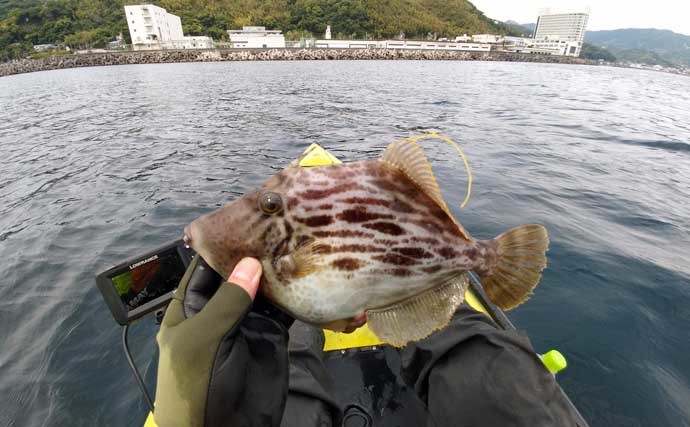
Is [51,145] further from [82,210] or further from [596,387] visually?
[596,387]

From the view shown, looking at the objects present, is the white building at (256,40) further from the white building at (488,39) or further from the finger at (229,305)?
the finger at (229,305)

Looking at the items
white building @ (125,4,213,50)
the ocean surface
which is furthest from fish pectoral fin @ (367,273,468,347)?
white building @ (125,4,213,50)

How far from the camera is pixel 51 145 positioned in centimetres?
1580

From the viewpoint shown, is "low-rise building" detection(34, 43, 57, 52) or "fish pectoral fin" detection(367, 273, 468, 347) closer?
"fish pectoral fin" detection(367, 273, 468, 347)

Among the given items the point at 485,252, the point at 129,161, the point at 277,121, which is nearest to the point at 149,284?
the point at 485,252

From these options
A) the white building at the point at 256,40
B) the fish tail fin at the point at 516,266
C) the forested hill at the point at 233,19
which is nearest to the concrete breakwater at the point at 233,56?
the white building at the point at 256,40

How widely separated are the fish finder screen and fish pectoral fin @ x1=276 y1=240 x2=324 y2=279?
213cm

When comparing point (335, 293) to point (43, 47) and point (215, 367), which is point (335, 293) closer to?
point (215, 367)

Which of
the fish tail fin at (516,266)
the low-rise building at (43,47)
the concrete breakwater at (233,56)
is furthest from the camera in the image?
the low-rise building at (43,47)

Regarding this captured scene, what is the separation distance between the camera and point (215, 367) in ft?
5.69

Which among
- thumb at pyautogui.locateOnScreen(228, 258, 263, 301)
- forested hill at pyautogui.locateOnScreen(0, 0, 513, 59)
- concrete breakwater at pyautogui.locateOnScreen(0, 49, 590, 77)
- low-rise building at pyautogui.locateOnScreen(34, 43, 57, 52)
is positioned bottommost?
concrete breakwater at pyautogui.locateOnScreen(0, 49, 590, 77)

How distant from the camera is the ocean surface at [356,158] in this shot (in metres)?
4.38

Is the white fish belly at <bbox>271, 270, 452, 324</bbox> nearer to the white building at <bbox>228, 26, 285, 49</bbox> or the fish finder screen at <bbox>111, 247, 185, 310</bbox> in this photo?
the fish finder screen at <bbox>111, 247, 185, 310</bbox>

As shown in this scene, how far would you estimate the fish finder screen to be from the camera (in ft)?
10.5
